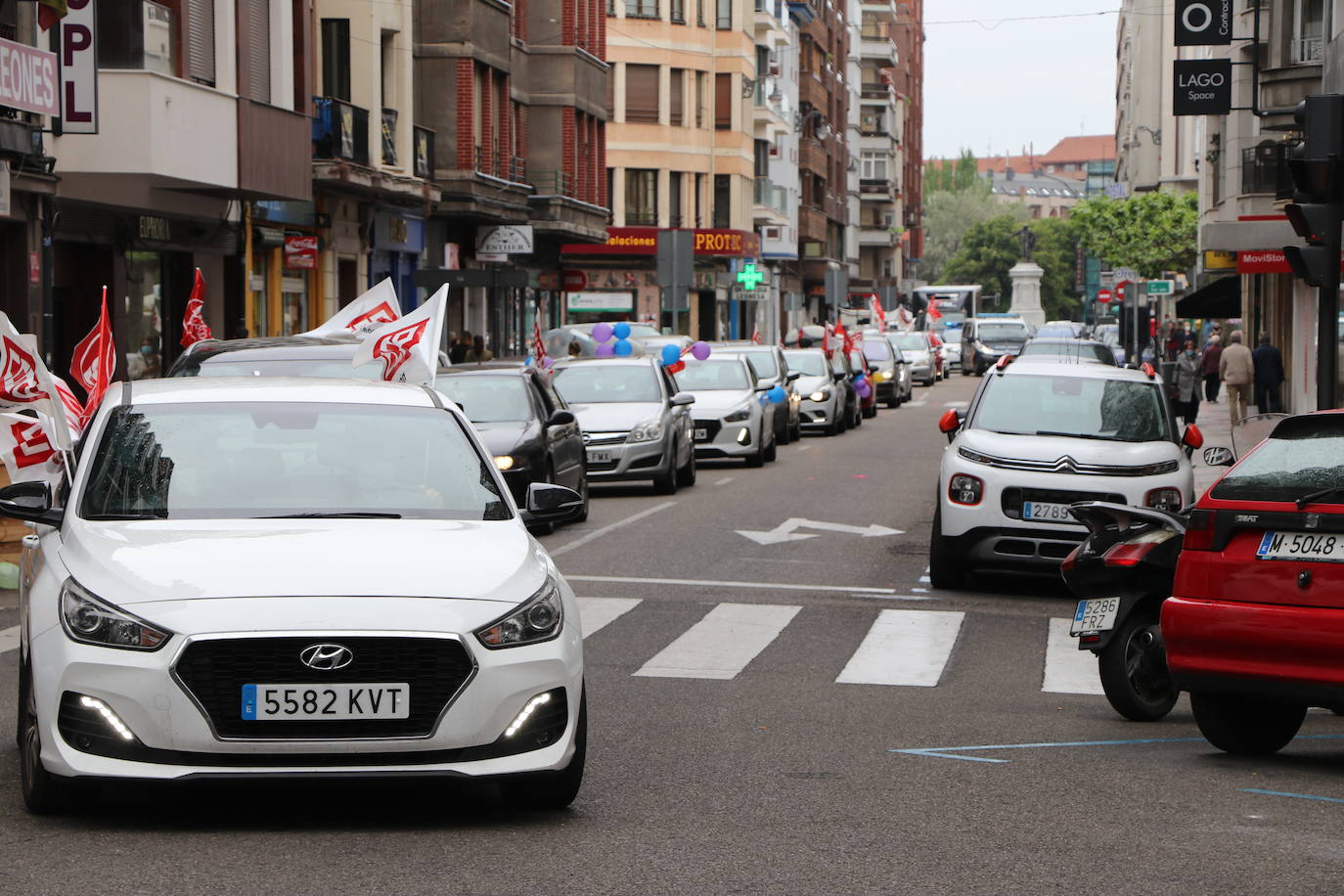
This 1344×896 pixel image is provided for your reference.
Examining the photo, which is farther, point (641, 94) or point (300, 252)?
point (641, 94)

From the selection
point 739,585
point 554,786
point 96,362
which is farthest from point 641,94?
point 554,786

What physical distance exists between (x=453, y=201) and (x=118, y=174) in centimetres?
1733

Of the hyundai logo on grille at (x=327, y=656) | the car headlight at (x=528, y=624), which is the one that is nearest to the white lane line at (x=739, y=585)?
the car headlight at (x=528, y=624)

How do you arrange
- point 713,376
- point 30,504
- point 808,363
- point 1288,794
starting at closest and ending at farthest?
point 30,504 < point 1288,794 < point 713,376 < point 808,363

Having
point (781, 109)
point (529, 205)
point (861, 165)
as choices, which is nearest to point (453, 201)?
point (529, 205)

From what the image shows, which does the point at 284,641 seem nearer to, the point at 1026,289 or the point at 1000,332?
the point at 1000,332

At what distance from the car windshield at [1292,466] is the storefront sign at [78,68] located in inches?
722

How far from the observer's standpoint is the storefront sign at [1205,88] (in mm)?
39156

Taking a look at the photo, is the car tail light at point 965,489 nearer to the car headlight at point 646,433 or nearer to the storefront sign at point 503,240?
the car headlight at point 646,433

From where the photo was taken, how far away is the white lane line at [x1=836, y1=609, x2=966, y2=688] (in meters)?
11.3

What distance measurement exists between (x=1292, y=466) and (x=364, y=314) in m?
11.2

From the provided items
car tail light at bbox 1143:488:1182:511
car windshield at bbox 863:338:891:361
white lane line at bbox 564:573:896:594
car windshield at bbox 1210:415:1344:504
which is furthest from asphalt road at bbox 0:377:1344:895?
car windshield at bbox 863:338:891:361

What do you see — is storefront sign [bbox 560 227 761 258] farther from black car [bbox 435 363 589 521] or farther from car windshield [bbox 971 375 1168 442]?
car windshield [bbox 971 375 1168 442]

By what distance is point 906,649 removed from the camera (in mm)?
12469
